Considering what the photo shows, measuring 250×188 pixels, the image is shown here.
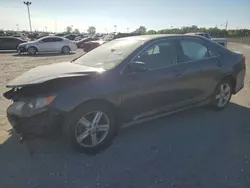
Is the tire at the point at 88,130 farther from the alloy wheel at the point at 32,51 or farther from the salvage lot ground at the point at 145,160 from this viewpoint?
the alloy wheel at the point at 32,51

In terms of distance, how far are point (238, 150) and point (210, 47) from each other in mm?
2154

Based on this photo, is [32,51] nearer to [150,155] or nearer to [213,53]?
[213,53]

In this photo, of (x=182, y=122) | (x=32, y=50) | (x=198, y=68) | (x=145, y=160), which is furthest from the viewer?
(x=32, y=50)

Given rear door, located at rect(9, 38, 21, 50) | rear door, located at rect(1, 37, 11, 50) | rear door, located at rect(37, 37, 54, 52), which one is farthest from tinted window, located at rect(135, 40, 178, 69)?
rear door, located at rect(1, 37, 11, 50)

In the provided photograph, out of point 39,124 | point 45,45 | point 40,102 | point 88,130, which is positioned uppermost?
point 40,102

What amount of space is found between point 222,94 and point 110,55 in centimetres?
267

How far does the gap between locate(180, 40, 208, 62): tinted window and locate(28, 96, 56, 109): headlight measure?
2412 mm

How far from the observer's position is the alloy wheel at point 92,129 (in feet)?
10.1

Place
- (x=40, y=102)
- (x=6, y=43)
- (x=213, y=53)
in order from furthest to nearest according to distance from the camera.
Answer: (x=6, y=43)
(x=213, y=53)
(x=40, y=102)

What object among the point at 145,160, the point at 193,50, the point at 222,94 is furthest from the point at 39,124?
the point at 222,94

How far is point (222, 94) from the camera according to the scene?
15.6 feet

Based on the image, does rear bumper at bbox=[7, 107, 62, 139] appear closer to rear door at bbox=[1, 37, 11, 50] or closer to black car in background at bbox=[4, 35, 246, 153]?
black car in background at bbox=[4, 35, 246, 153]

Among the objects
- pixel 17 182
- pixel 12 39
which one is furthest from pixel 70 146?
pixel 12 39

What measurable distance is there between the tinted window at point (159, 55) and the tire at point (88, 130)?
3.37 ft
